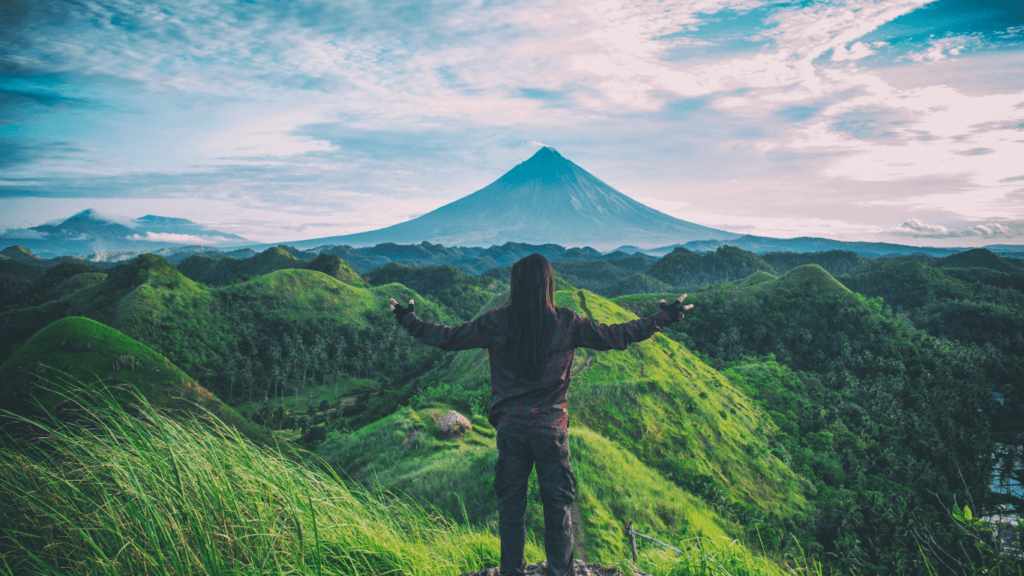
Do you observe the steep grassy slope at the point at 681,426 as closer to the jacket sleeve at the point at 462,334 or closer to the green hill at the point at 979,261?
the jacket sleeve at the point at 462,334

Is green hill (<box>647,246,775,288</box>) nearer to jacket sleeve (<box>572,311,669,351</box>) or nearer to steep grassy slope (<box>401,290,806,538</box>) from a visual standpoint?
steep grassy slope (<box>401,290,806,538</box>)

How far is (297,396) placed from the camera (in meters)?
50.9

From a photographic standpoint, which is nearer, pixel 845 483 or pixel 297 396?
pixel 845 483

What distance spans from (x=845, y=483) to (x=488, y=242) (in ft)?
556

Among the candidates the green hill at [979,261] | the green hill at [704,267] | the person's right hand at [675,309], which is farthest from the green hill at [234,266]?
the green hill at [979,261]

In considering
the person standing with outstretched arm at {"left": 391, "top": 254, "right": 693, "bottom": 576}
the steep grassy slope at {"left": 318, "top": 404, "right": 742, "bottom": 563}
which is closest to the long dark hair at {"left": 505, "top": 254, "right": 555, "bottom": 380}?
the person standing with outstretched arm at {"left": 391, "top": 254, "right": 693, "bottom": 576}

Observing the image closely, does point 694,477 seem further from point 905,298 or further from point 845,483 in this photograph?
point 905,298

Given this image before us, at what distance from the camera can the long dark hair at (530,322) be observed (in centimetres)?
285

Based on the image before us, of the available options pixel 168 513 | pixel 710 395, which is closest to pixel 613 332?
pixel 168 513

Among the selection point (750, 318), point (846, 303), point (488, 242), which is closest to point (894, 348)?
point (846, 303)

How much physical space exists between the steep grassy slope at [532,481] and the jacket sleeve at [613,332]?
7863mm

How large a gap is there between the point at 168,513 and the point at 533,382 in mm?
1953

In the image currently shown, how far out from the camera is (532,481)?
11.0 m

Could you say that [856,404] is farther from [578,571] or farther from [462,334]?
[462,334]
